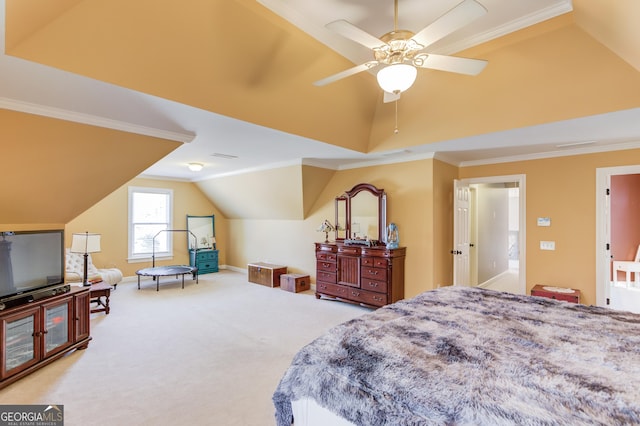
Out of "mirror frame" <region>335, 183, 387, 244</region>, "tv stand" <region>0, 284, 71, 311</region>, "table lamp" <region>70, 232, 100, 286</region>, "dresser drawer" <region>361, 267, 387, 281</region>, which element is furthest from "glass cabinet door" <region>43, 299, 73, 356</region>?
"mirror frame" <region>335, 183, 387, 244</region>

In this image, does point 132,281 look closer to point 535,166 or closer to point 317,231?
point 317,231

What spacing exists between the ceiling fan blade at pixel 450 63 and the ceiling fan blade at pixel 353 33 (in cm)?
31

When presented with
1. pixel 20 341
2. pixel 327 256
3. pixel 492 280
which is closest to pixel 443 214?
pixel 327 256

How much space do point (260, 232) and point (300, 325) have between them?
3.81 metres

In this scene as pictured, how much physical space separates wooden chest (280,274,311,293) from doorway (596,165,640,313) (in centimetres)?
454

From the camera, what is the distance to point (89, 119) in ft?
9.48

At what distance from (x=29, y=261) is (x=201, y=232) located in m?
5.10

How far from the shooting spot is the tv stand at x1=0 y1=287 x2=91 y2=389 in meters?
2.55

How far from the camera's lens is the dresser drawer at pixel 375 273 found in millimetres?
4508

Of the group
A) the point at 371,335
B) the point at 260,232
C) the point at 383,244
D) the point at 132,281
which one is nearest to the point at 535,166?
the point at 383,244

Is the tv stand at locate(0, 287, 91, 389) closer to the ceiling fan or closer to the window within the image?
the ceiling fan

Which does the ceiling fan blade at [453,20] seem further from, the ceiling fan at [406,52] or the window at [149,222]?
the window at [149,222]

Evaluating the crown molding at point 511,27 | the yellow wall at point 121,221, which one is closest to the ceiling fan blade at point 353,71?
the crown molding at point 511,27

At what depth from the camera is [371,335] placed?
1.70m
